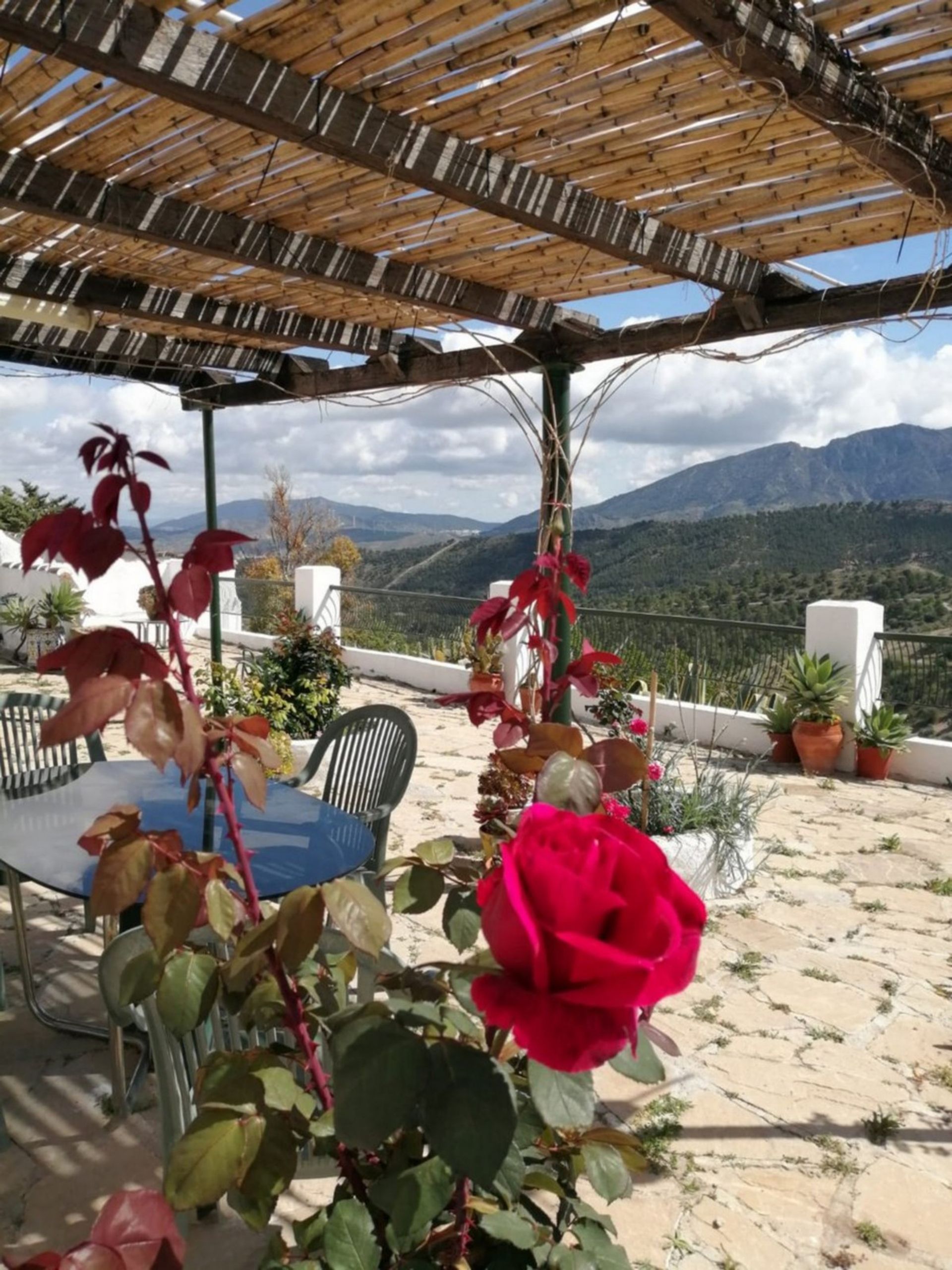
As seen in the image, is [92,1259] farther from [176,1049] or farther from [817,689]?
[817,689]

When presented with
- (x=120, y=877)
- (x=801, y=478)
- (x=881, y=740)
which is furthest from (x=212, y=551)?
(x=801, y=478)

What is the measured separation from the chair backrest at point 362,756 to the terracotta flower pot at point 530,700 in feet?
6.41

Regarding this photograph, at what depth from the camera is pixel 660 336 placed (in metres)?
5.14

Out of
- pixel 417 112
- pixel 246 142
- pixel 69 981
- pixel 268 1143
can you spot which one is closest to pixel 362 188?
pixel 246 142

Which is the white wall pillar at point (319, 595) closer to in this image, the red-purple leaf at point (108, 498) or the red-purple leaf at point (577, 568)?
the red-purple leaf at point (577, 568)

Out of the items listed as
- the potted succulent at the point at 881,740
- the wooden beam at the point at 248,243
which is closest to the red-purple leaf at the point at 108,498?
the wooden beam at the point at 248,243

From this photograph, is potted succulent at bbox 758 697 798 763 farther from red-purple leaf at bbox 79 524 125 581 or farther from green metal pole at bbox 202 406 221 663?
red-purple leaf at bbox 79 524 125 581

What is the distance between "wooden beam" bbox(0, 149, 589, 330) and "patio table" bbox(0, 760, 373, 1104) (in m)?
2.16

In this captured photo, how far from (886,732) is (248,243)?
4947 millimetres

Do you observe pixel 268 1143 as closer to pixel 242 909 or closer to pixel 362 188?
pixel 242 909

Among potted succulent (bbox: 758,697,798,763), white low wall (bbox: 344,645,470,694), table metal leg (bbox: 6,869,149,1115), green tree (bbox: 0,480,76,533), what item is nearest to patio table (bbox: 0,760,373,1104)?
table metal leg (bbox: 6,869,149,1115)

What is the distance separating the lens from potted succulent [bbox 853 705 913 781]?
6.44m

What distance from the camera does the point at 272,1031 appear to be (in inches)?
68.8

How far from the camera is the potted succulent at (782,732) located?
6816 millimetres
